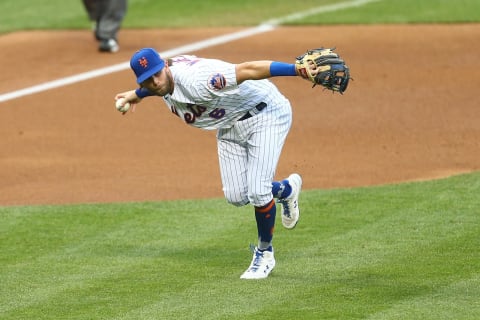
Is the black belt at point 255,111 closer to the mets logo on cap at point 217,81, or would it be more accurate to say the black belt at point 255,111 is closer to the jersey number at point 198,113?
the jersey number at point 198,113

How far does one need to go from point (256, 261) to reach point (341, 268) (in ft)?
2.07

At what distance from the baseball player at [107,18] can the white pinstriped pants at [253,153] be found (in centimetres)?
926

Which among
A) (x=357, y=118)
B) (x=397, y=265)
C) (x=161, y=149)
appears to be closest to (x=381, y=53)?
(x=357, y=118)

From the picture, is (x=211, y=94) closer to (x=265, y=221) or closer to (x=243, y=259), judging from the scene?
(x=265, y=221)

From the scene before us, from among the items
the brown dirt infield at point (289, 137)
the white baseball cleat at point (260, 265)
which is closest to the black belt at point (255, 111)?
the white baseball cleat at point (260, 265)

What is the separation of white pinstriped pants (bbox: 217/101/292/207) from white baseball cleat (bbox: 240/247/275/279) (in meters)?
0.38

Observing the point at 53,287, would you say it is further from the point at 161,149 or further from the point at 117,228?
the point at 161,149

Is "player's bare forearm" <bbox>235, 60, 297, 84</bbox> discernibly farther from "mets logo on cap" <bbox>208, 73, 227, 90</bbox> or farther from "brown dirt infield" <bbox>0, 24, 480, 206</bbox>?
"brown dirt infield" <bbox>0, 24, 480, 206</bbox>

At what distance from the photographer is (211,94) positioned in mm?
8414

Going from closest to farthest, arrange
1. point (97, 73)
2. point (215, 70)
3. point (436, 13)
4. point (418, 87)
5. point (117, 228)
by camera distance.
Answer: point (215, 70) → point (117, 228) → point (418, 87) → point (97, 73) → point (436, 13)

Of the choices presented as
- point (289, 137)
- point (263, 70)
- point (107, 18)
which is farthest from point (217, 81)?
point (107, 18)

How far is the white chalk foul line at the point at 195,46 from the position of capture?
1630 centimetres

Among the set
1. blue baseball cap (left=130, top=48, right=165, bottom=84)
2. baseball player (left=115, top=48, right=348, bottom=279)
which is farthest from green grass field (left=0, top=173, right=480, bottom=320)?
blue baseball cap (left=130, top=48, right=165, bottom=84)

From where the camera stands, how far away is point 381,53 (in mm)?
17375
